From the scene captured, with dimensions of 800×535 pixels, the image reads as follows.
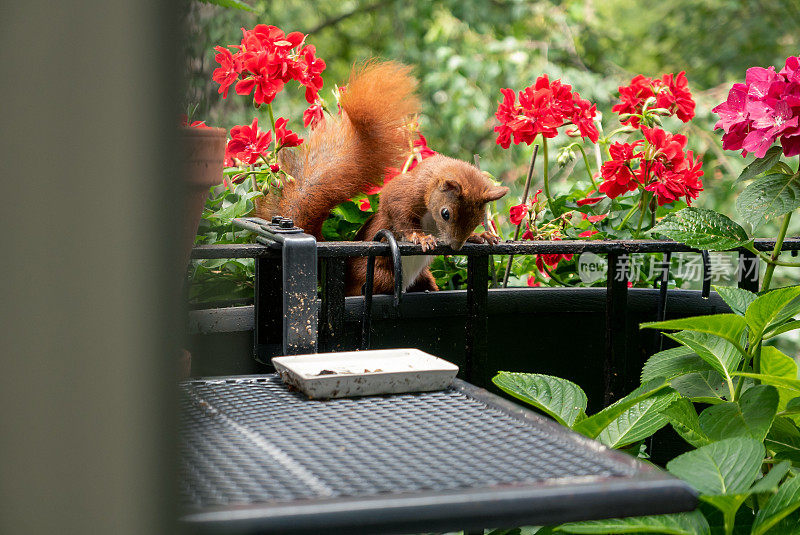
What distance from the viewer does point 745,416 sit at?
894 millimetres

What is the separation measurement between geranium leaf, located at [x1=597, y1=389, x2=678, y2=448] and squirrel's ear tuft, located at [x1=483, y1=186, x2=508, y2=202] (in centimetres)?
75

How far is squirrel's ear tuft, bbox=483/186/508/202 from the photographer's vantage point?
5.27 ft

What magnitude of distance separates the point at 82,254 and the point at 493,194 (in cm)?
144

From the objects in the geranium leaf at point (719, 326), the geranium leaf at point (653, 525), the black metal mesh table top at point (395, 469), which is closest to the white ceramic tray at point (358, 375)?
the black metal mesh table top at point (395, 469)

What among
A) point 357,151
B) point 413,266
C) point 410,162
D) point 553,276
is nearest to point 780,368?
point 553,276

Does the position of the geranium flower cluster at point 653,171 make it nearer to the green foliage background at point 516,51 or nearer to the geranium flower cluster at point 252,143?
the geranium flower cluster at point 252,143

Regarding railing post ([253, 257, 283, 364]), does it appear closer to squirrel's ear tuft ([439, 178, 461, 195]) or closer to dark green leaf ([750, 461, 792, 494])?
dark green leaf ([750, 461, 792, 494])

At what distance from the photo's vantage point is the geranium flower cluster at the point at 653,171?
1356 millimetres

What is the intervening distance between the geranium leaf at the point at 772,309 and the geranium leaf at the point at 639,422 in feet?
0.40

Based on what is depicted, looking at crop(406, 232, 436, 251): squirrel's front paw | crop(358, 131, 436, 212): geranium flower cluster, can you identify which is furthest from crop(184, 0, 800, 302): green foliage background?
crop(406, 232, 436, 251): squirrel's front paw

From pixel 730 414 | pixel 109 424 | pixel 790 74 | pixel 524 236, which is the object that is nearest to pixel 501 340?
pixel 524 236

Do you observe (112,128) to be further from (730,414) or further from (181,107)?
(730,414)

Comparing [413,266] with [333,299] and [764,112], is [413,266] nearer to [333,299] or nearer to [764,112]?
[333,299]

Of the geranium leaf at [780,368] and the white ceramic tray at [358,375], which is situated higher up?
the white ceramic tray at [358,375]
